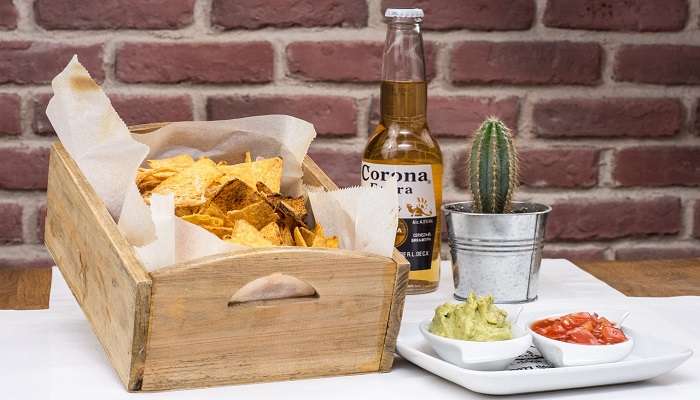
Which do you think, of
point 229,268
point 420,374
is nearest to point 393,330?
point 420,374

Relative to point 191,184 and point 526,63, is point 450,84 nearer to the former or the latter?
point 526,63

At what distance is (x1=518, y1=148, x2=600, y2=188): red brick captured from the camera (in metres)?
1.83

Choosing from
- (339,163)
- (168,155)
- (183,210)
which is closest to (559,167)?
(339,163)

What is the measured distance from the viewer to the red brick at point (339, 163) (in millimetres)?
1771

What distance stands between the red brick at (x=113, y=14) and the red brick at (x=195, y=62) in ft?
0.12

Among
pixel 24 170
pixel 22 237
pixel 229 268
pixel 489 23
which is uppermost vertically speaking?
pixel 489 23

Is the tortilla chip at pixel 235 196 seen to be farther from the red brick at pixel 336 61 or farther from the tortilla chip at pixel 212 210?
the red brick at pixel 336 61

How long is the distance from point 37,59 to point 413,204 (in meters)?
0.72

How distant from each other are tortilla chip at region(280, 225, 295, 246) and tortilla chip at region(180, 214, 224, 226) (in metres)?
0.07

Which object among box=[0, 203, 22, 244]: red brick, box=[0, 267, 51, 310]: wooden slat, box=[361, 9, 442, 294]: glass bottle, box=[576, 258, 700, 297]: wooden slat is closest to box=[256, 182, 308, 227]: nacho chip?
box=[361, 9, 442, 294]: glass bottle

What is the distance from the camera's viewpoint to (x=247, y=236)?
1.06 meters

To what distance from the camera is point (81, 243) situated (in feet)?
3.67

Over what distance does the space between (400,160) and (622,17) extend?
656mm

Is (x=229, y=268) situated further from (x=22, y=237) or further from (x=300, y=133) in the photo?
(x=22, y=237)
